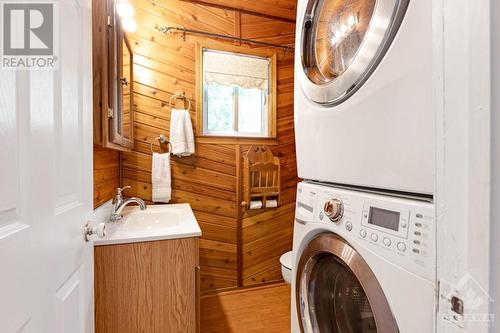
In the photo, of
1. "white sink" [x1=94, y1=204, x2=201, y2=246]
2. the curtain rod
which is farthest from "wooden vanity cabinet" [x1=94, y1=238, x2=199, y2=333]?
the curtain rod

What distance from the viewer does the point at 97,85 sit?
1.18 meters

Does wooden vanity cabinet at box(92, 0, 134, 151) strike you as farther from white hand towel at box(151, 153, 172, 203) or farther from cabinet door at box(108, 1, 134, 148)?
white hand towel at box(151, 153, 172, 203)

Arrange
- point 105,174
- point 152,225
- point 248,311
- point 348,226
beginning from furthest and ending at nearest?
point 248,311, point 152,225, point 105,174, point 348,226

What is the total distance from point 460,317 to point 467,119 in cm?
29

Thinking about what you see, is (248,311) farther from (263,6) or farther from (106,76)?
(263,6)

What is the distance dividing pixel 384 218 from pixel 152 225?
152cm

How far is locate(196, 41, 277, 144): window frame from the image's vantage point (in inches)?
83.3

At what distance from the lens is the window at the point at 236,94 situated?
2.17 metres

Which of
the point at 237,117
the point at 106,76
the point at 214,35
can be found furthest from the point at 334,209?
the point at 214,35

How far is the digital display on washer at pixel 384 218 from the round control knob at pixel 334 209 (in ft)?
0.33

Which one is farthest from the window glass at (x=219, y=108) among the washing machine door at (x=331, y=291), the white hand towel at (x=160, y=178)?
the washing machine door at (x=331, y=291)

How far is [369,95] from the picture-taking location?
610 millimetres

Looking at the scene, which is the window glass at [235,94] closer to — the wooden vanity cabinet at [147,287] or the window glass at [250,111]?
the window glass at [250,111]

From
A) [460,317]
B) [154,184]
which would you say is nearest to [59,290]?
[460,317]
